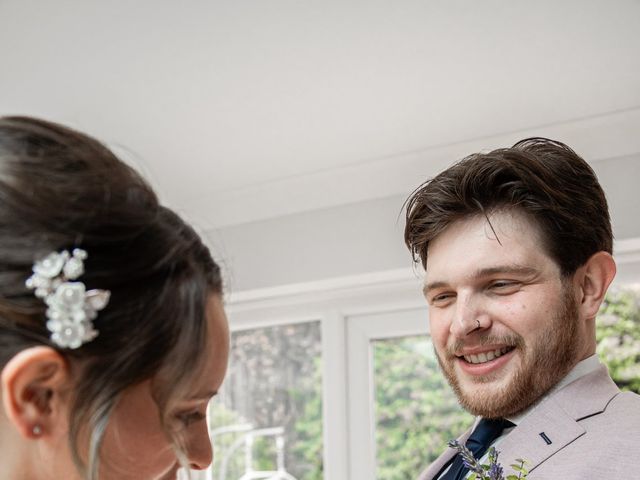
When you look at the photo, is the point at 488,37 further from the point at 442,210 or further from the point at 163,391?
the point at 163,391

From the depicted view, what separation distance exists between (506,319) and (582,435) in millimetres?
253

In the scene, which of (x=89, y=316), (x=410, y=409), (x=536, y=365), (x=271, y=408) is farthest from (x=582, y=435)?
(x=271, y=408)

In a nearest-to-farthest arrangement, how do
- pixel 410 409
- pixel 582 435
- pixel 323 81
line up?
pixel 582 435, pixel 323 81, pixel 410 409

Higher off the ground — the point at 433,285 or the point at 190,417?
the point at 433,285

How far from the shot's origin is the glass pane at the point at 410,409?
10.7ft

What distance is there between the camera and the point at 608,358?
9.58 feet

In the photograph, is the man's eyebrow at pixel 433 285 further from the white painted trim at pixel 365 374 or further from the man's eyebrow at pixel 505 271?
the white painted trim at pixel 365 374

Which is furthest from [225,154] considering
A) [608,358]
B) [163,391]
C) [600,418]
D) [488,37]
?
[163,391]

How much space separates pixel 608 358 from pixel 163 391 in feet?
7.92

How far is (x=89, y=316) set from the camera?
0.77m

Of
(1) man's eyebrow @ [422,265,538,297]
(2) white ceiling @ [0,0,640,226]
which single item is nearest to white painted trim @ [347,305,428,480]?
(2) white ceiling @ [0,0,640,226]

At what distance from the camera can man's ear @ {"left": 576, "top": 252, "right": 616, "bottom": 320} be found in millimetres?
1619

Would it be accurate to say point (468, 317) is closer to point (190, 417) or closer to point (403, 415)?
point (190, 417)

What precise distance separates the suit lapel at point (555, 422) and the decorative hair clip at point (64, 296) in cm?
92
